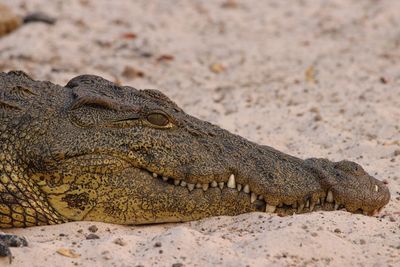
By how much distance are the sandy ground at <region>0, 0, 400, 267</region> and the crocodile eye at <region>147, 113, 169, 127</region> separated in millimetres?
719

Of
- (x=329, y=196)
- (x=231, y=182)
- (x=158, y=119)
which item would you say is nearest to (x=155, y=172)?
(x=158, y=119)

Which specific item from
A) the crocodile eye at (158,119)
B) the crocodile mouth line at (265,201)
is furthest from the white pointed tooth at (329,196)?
the crocodile eye at (158,119)

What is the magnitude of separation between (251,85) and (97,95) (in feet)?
13.3

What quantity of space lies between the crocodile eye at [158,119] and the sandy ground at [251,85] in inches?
28.3

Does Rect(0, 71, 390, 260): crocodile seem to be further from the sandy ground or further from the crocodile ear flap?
the sandy ground

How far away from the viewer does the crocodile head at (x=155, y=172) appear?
546 cm

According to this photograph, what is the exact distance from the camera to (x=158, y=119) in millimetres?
5621

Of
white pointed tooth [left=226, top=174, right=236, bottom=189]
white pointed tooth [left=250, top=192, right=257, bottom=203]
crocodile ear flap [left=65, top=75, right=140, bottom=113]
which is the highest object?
crocodile ear flap [left=65, top=75, right=140, bottom=113]

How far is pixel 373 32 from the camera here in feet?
36.5

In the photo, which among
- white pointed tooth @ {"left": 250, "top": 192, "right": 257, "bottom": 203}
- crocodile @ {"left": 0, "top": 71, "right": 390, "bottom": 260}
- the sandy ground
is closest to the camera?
the sandy ground

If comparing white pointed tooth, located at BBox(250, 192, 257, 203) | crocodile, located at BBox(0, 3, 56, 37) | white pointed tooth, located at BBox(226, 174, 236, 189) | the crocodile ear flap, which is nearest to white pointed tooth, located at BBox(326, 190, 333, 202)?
white pointed tooth, located at BBox(250, 192, 257, 203)

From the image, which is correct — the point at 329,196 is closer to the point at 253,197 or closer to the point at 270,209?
the point at 270,209

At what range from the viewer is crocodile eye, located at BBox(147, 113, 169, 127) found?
562 centimetres

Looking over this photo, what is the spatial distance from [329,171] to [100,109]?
5.54 feet
